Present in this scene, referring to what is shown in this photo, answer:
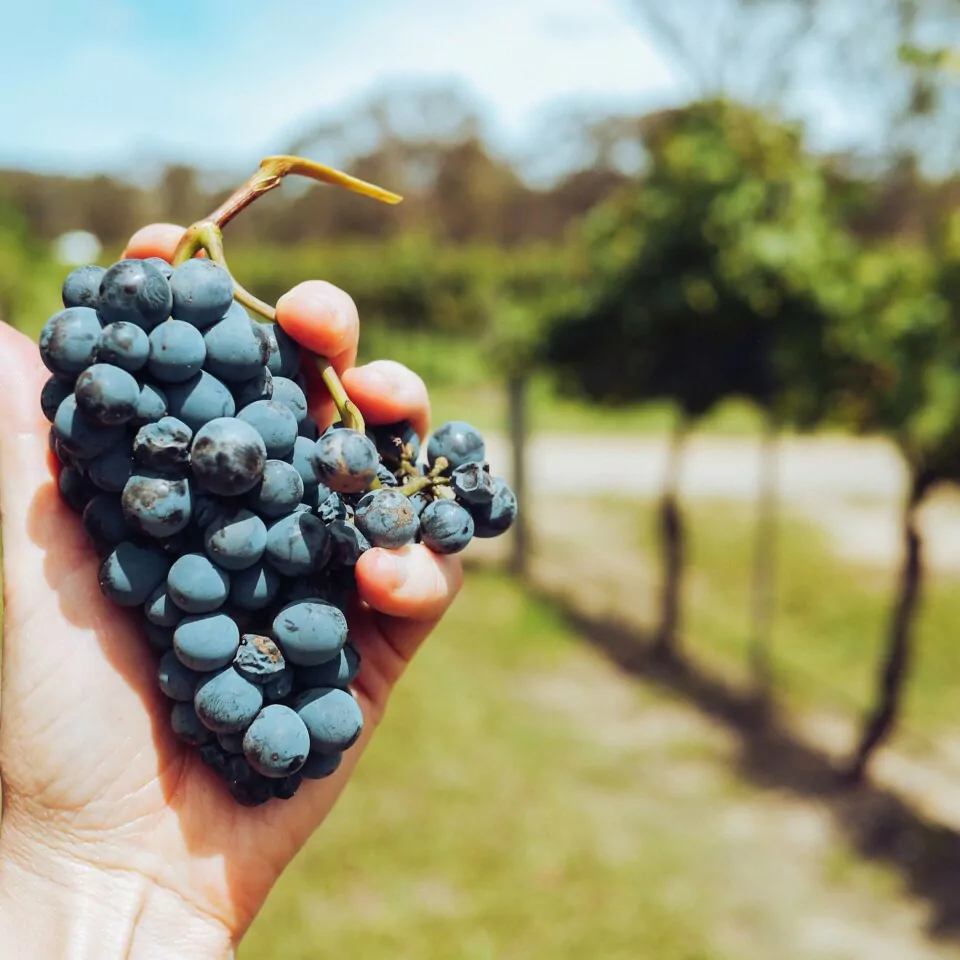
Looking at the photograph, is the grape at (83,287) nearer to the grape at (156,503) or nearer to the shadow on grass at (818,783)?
the grape at (156,503)

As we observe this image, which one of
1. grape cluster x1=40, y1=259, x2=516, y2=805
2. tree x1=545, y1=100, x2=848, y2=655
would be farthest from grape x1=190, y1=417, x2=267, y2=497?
tree x1=545, y1=100, x2=848, y2=655

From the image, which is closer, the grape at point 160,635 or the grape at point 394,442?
the grape at point 160,635

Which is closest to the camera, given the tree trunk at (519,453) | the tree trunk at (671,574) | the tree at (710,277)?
the tree at (710,277)

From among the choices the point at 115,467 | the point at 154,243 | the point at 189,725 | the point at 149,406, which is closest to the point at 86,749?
the point at 189,725

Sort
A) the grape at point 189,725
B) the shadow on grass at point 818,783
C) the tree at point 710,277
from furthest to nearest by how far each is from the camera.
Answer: the tree at point 710,277, the shadow on grass at point 818,783, the grape at point 189,725

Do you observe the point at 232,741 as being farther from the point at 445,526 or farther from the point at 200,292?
the point at 200,292

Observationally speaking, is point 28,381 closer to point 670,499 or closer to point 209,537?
point 209,537

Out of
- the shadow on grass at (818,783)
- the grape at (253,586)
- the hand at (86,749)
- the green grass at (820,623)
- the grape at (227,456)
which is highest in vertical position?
the grape at (227,456)

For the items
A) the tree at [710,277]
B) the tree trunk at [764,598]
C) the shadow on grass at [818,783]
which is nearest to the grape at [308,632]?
the shadow on grass at [818,783]
